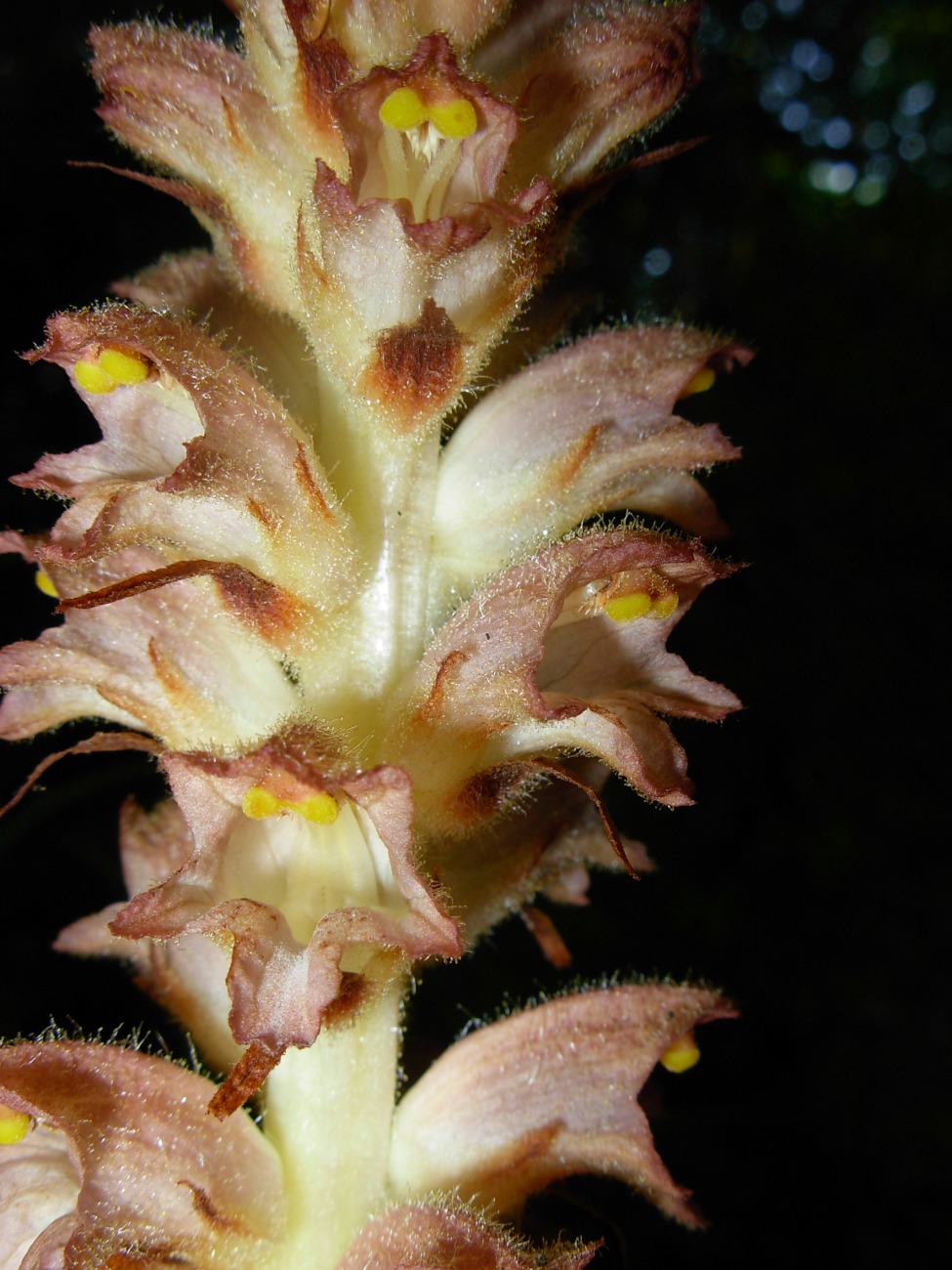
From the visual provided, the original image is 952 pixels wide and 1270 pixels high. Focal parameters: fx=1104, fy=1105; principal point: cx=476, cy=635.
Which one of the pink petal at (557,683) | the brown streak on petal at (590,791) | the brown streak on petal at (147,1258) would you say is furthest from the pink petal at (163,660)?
the brown streak on petal at (147,1258)

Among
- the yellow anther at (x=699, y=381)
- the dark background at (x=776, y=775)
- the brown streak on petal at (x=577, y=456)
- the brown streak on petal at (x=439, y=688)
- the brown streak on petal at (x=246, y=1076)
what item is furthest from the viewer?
the dark background at (x=776, y=775)

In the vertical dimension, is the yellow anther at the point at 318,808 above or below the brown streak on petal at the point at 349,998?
above

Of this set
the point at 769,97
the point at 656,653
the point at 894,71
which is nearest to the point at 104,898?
the point at 656,653

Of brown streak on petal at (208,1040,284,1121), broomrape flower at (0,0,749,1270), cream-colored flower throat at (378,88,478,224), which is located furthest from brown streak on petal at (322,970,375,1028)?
cream-colored flower throat at (378,88,478,224)

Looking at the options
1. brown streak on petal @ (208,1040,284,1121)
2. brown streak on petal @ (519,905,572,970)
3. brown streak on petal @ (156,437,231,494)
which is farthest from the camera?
brown streak on petal @ (519,905,572,970)

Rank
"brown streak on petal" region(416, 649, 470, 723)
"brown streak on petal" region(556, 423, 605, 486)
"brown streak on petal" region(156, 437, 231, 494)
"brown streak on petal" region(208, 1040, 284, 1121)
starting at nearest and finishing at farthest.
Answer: "brown streak on petal" region(208, 1040, 284, 1121)
"brown streak on petal" region(156, 437, 231, 494)
"brown streak on petal" region(416, 649, 470, 723)
"brown streak on petal" region(556, 423, 605, 486)

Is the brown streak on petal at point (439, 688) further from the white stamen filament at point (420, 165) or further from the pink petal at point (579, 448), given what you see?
the white stamen filament at point (420, 165)

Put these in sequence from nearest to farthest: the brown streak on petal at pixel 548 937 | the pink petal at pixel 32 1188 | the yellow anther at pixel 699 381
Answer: the pink petal at pixel 32 1188, the yellow anther at pixel 699 381, the brown streak on petal at pixel 548 937

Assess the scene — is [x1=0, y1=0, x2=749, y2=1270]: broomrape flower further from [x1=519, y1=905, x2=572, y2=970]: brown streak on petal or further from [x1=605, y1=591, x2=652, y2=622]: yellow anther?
[x1=519, y1=905, x2=572, y2=970]: brown streak on petal

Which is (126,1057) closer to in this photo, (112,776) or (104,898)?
(112,776)
